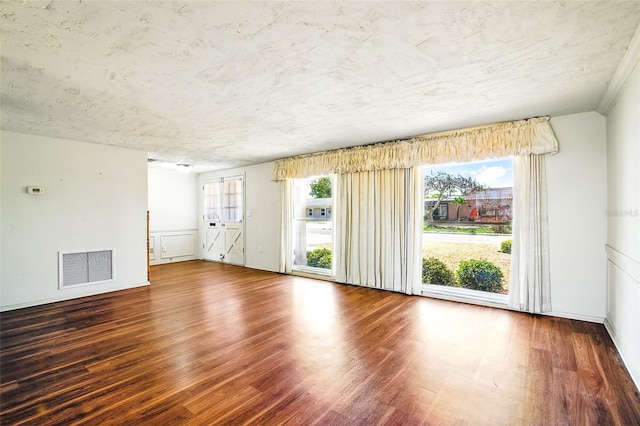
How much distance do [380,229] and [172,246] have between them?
585 centimetres

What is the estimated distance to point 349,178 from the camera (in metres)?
5.34

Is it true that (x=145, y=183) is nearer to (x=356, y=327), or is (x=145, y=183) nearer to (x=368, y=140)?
(x=368, y=140)

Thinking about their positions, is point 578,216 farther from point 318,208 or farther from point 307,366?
point 318,208

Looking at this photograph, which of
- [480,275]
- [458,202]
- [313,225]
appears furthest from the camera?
[313,225]

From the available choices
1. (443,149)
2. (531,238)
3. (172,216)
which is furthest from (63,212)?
(531,238)

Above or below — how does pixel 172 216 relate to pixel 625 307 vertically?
above

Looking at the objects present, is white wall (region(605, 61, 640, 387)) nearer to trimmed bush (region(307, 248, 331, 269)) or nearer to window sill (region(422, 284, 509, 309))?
window sill (region(422, 284, 509, 309))

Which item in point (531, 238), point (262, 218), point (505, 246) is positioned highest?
point (262, 218)

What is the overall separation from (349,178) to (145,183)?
12.3 feet

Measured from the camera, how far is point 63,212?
14.9 feet

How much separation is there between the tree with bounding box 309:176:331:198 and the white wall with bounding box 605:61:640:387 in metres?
4.04

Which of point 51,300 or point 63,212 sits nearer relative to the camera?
point 51,300

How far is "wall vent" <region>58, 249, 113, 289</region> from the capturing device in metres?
4.53

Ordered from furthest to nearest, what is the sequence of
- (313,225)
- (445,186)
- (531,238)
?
(313,225)
(445,186)
(531,238)
